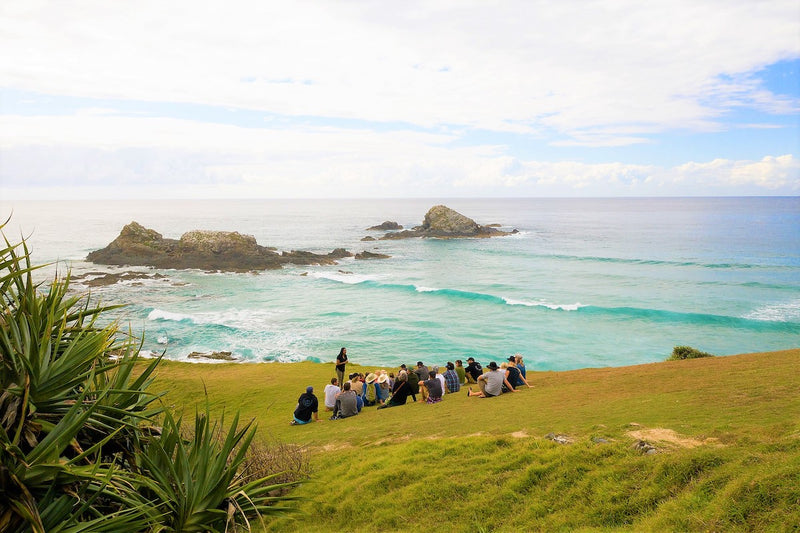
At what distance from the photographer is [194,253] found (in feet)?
218

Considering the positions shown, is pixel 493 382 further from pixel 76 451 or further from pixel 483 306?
pixel 483 306

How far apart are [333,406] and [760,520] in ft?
38.5

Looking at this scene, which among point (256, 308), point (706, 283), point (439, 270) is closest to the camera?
point (256, 308)

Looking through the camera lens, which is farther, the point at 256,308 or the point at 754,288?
the point at 754,288

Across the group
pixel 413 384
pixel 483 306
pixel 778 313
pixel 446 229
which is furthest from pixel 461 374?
pixel 446 229

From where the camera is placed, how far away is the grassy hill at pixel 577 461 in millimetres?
6192

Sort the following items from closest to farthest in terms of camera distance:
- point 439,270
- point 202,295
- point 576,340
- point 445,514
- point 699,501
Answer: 1. point 699,501
2. point 445,514
3. point 576,340
4. point 202,295
5. point 439,270

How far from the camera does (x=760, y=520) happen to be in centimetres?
548

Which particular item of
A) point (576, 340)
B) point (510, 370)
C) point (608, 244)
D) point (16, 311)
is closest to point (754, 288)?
point (576, 340)

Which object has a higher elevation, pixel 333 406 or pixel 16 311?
pixel 16 311

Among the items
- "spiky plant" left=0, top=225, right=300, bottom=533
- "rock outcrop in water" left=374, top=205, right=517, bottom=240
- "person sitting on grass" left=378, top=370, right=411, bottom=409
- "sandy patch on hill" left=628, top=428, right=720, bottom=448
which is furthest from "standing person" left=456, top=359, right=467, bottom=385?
"rock outcrop in water" left=374, top=205, right=517, bottom=240

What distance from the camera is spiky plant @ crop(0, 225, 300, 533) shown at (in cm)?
432

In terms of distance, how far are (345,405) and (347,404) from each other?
2.7 inches

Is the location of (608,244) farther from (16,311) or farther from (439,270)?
(16,311)
